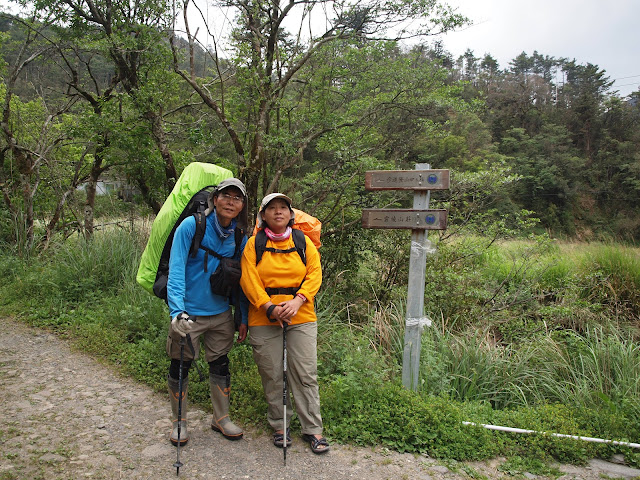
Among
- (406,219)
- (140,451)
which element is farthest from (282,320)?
(406,219)

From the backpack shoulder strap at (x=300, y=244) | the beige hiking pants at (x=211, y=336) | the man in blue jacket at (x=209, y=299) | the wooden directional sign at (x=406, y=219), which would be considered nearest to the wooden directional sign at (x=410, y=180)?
the wooden directional sign at (x=406, y=219)

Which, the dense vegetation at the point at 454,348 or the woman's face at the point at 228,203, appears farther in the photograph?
the dense vegetation at the point at 454,348

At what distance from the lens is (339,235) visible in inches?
259

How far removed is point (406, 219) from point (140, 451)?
9.02ft

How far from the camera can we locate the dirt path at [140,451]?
2.94 metres

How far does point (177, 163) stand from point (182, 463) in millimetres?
5187

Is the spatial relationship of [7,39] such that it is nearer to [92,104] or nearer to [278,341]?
[92,104]

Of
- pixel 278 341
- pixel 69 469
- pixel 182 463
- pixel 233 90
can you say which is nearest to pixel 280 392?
pixel 278 341

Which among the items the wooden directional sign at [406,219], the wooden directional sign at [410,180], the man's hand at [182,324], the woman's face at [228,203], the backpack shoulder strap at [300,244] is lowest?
the man's hand at [182,324]

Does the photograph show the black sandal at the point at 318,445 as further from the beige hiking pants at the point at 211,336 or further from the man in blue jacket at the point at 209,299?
the beige hiking pants at the point at 211,336

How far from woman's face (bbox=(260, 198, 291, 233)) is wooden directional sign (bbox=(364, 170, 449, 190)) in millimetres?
1180

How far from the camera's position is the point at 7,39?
8578 mm

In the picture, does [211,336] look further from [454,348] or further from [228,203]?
[454,348]

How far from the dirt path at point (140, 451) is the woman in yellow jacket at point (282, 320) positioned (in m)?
0.24
